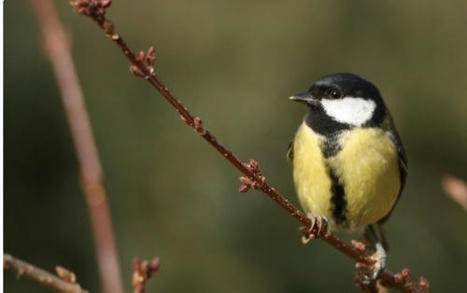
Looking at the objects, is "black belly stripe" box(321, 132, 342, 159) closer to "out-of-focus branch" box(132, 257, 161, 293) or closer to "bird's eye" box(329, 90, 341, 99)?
"bird's eye" box(329, 90, 341, 99)

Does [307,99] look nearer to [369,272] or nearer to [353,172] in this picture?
[353,172]

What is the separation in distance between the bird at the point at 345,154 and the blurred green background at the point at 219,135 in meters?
1.76

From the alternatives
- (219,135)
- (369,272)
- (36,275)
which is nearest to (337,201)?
(369,272)

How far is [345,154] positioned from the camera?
100 inches

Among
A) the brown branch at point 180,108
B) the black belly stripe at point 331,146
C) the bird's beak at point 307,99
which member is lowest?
the brown branch at point 180,108

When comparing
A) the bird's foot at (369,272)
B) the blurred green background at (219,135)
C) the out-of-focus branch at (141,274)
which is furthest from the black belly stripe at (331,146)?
the blurred green background at (219,135)

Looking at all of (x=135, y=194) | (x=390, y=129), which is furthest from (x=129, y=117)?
(x=390, y=129)

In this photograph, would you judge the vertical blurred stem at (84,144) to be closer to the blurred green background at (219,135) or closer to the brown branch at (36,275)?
the brown branch at (36,275)

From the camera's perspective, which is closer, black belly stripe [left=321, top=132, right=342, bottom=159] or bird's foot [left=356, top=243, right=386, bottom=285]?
bird's foot [left=356, top=243, right=386, bottom=285]

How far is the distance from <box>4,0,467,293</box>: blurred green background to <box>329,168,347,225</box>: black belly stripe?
1.75 metres

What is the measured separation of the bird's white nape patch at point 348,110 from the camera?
2.60 meters

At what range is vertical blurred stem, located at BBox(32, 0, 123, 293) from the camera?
122cm

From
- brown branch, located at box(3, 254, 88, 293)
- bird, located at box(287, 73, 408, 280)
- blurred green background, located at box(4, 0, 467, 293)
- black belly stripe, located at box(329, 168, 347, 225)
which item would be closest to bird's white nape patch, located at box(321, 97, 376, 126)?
bird, located at box(287, 73, 408, 280)

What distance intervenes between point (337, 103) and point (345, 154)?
0.58ft
